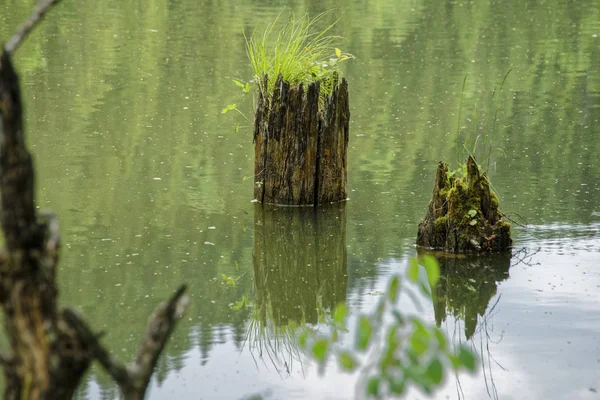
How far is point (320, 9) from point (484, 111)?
1269cm

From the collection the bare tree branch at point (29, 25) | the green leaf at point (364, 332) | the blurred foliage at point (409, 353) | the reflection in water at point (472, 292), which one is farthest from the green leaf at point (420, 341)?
the reflection in water at point (472, 292)

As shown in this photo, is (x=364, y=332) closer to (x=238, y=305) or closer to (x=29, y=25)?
(x=29, y=25)

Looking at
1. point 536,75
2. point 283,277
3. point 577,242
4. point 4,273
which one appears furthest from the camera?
point 536,75

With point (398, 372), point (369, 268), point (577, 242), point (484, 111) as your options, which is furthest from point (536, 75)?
point (398, 372)

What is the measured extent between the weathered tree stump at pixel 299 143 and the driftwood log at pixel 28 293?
5400mm

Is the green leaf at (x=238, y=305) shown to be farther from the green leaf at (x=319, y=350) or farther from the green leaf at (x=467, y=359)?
the green leaf at (x=467, y=359)

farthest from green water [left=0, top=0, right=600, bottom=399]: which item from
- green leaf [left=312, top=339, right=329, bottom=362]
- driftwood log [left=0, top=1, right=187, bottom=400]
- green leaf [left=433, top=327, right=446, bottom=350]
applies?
green leaf [left=433, top=327, right=446, bottom=350]

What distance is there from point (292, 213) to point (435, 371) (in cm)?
563

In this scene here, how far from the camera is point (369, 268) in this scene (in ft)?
21.2

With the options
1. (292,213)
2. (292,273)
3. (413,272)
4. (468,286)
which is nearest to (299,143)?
(292,213)

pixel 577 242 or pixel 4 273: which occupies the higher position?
pixel 4 273

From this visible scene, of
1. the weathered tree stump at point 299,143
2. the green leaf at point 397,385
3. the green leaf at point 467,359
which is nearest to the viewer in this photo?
the green leaf at point 467,359

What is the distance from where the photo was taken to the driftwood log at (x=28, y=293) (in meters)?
2.29

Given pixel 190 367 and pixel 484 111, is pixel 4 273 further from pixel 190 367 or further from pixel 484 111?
pixel 484 111
